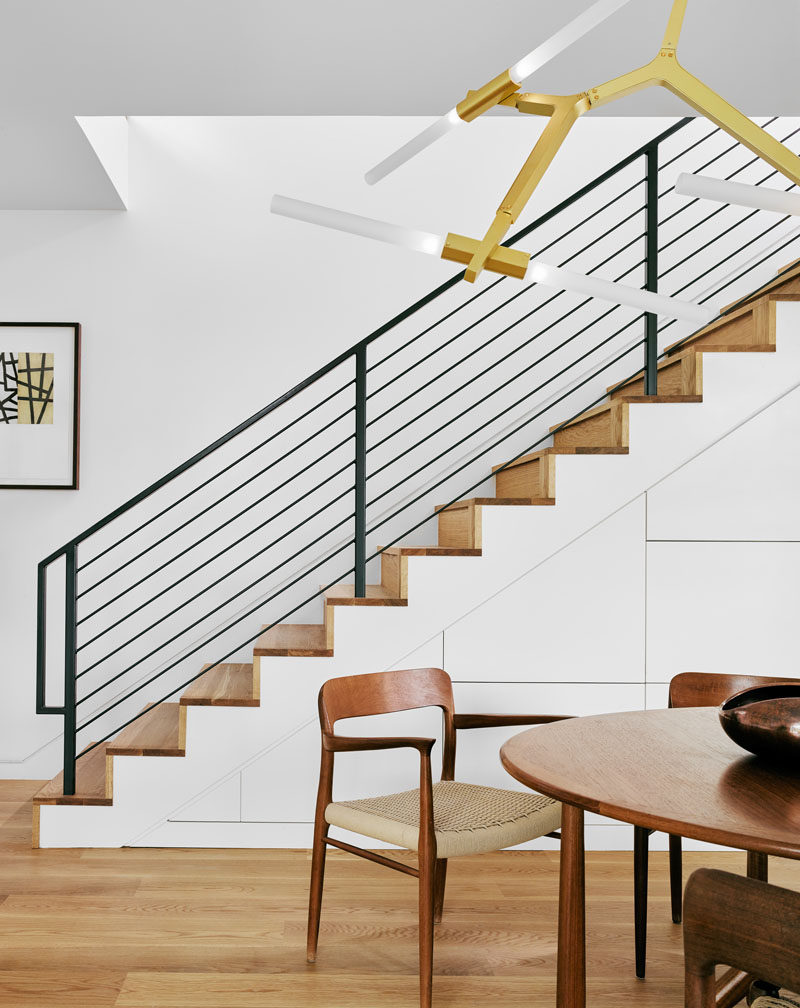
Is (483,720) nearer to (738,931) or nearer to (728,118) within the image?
(738,931)

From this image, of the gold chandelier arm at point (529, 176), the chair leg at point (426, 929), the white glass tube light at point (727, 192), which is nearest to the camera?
the gold chandelier arm at point (529, 176)

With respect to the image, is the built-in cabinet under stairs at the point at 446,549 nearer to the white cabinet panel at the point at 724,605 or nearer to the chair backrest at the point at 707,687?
the white cabinet panel at the point at 724,605

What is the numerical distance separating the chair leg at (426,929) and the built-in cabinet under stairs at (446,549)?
48.2 inches

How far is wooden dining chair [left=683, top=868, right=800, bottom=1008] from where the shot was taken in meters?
1.02

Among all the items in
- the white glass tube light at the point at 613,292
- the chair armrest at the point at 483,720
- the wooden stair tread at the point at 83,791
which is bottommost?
the wooden stair tread at the point at 83,791

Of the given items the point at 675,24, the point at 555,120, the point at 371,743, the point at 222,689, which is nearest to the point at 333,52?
the point at 675,24

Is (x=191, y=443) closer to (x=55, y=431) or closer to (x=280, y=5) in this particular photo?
(x=55, y=431)

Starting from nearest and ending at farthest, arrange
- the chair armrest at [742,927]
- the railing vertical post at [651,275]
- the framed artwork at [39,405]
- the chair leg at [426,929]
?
the chair armrest at [742,927] < the chair leg at [426,929] < the railing vertical post at [651,275] < the framed artwork at [39,405]

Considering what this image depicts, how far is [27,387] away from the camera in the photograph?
4324 millimetres

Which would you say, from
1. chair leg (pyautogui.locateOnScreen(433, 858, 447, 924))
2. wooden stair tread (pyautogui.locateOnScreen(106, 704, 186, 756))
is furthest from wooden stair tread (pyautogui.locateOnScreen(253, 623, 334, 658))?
chair leg (pyautogui.locateOnScreen(433, 858, 447, 924))

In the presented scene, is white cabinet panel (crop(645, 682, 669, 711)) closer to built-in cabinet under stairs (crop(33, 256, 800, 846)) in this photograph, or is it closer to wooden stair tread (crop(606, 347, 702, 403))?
built-in cabinet under stairs (crop(33, 256, 800, 846))

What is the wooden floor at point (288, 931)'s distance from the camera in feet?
7.38

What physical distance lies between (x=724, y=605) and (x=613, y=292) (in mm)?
2170

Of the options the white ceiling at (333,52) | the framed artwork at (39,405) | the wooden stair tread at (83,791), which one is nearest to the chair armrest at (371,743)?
the wooden stair tread at (83,791)
